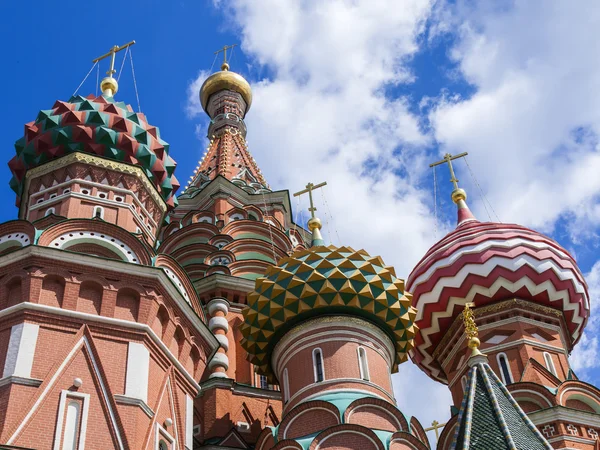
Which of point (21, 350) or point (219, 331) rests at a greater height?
point (219, 331)

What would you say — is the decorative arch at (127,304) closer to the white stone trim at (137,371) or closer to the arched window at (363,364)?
the white stone trim at (137,371)

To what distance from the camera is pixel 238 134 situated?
28.5 metres

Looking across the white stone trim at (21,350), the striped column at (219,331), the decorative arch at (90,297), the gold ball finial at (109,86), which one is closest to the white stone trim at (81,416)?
the white stone trim at (21,350)

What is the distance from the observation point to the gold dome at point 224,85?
30.7 meters

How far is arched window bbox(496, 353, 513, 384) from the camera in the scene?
17.8 metres

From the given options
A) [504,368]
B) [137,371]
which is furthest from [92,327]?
[504,368]

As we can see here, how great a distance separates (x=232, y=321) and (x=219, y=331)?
1.02m

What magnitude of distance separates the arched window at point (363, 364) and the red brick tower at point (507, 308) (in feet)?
9.45

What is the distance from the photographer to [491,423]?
34.5 feet

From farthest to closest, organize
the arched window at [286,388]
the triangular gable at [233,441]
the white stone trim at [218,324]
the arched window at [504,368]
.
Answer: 1. the white stone trim at [218,324]
2. the arched window at [504,368]
3. the triangular gable at [233,441]
4. the arched window at [286,388]

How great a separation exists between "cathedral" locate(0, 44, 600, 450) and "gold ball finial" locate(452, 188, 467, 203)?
0.17ft

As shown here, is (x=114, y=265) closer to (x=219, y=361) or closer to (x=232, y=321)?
(x=219, y=361)

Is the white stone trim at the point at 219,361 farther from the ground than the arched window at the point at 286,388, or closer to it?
farther from the ground

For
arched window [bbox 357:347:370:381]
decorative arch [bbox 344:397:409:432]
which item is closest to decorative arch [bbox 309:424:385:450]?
decorative arch [bbox 344:397:409:432]
